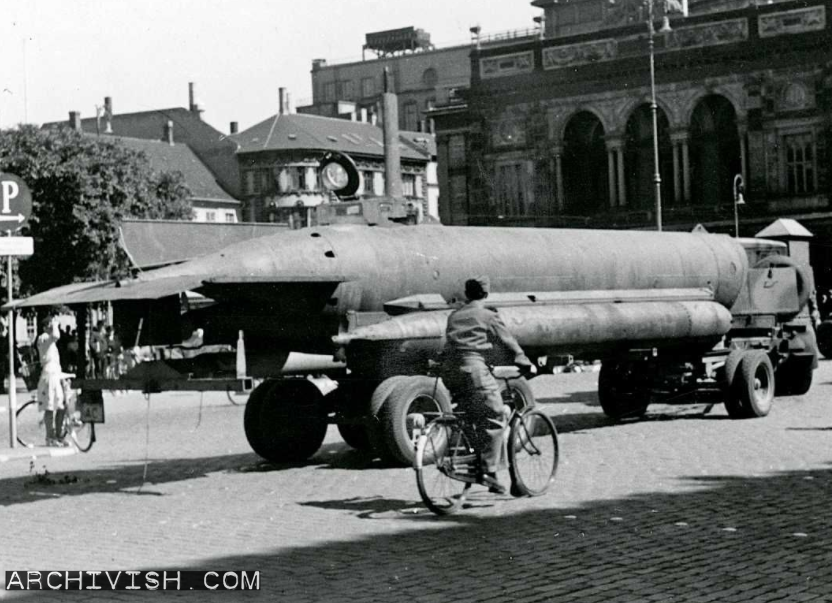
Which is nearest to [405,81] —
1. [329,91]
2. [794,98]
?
[329,91]

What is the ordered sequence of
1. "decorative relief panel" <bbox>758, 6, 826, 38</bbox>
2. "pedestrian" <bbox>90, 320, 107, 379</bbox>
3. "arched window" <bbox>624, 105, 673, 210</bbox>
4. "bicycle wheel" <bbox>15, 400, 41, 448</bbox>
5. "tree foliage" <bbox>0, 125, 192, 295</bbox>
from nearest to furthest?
"bicycle wheel" <bbox>15, 400, 41, 448</bbox>, "pedestrian" <bbox>90, 320, 107, 379</bbox>, "tree foliage" <bbox>0, 125, 192, 295</bbox>, "decorative relief panel" <bbox>758, 6, 826, 38</bbox>, "arched window" <bbox>624, 105, 673, 210</bbox>

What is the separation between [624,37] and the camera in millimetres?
62844

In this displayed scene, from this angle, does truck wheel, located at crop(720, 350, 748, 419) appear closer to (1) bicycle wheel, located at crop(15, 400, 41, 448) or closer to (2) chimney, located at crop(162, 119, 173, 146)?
(1) bicycle wheel, located at crop(15, 400, 41, 448)

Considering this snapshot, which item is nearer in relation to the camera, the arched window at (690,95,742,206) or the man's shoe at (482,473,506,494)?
the man's shoe at (482,473,506,494)

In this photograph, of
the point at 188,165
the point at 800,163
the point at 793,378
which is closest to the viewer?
the point at 793,378

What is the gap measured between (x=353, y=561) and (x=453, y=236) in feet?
26.0

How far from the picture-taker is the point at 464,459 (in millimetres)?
11219

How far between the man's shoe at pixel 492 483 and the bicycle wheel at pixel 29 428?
9027 millimetres

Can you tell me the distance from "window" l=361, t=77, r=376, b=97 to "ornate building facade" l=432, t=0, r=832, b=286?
38977mm

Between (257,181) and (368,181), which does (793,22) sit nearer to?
(368,181)

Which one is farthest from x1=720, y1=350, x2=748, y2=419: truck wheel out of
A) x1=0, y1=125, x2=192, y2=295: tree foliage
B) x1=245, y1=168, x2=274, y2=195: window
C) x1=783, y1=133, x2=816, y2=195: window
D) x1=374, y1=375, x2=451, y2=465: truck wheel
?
x1=245, y1=168, x2=274, y2=195: window

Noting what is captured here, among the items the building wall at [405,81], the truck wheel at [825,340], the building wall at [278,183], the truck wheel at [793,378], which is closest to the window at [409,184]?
the building wall at [278,183]

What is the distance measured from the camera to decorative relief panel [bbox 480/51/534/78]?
66.1 metres

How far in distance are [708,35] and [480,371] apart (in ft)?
170
